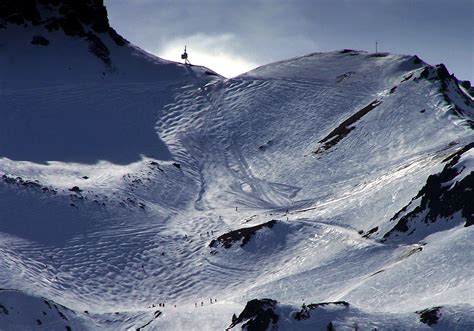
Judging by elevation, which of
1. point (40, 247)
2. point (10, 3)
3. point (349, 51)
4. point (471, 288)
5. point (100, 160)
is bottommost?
point (471, 288)

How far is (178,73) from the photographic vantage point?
484 ft

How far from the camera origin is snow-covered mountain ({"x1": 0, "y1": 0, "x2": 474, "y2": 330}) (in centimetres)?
8919

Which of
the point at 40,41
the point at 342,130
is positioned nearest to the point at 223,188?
the point at 342,130

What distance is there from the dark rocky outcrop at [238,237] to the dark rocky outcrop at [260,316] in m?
21.2

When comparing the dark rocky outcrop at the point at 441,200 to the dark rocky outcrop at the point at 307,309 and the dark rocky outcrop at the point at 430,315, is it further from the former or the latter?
the dark rocky outcrop at the point at 307,309

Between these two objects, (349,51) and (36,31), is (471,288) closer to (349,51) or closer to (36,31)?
(349,51)

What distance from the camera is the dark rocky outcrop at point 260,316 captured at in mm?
80062

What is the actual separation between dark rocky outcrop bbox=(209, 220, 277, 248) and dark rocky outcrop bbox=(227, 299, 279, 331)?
69.7 ft

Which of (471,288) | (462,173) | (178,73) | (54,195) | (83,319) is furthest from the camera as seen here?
(178,73)

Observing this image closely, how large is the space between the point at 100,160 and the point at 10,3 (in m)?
37.7

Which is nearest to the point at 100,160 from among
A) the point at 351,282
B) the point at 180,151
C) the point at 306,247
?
the point at 180,151

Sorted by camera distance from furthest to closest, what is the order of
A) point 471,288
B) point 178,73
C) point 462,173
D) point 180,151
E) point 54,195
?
point 178,73 → point 180,151 → point 54,195 → point 462,173 → point 471,288

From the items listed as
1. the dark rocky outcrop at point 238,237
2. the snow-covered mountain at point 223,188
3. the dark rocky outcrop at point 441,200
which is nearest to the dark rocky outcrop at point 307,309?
the snow-covered mountain at point 223,188

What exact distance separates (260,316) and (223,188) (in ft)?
122
